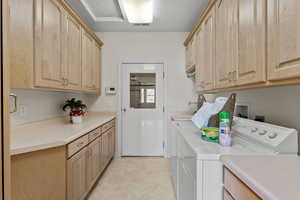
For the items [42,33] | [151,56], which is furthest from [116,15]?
[42,33]

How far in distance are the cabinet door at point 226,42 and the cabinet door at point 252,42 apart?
10cm

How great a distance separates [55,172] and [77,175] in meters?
0.34

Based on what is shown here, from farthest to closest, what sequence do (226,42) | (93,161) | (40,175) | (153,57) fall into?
(153,57), (93,161), (226,42), (40,175)

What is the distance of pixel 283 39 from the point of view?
0.94 m

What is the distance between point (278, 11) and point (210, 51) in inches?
46.5

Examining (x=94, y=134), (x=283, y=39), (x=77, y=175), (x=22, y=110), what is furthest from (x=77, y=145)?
(x=283, y=39)

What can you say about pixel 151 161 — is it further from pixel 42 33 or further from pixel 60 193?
pixel 42 33

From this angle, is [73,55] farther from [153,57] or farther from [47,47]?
[153,57]

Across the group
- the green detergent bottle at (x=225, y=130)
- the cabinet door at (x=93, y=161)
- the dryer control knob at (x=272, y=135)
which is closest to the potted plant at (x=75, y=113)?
the cabinet door at (x=93, y=161)

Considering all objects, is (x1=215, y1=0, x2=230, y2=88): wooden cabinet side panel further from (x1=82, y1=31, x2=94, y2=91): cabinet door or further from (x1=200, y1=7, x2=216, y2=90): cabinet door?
(x1=82, y1=31, x2=94, y2=91): cabinet door

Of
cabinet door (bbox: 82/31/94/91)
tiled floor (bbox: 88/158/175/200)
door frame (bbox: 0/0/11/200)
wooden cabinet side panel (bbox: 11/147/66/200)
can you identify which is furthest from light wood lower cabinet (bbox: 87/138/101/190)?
door frame (bbox: 0/0/11/200)

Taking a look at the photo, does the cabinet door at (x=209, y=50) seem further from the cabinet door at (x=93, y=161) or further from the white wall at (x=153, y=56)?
the cabinet door at (x=93, y=161)

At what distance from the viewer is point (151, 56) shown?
12.5ft

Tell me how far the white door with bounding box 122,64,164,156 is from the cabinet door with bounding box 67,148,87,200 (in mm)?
1878
